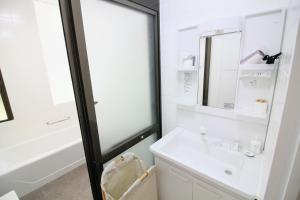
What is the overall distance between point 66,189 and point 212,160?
6.44 ft

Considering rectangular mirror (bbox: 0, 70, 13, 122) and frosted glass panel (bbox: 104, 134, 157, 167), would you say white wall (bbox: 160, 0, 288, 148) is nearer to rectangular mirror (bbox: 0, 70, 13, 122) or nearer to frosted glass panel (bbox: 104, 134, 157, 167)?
frosted glass panel (bbox: 104, 134, 157, 167)

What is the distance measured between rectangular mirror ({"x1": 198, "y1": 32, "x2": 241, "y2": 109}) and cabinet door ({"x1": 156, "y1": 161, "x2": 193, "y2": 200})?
2.32 feet

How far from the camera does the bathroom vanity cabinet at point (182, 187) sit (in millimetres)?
1037

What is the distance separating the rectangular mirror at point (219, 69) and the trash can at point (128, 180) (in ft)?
2.90

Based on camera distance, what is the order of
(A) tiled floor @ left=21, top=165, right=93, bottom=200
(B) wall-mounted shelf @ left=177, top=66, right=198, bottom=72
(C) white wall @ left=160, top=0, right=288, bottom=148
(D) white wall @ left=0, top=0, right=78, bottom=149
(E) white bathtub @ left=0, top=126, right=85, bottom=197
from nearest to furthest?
(C) white wall @ left=160, top=0, right=288, bottom=148
(B) wall-mounted shelf @ left=177, top=66, right=198, bottom=72
(E) white bathtub @ left=0, top=126, right=85, bottom=197
(A) tiled floor @ left=21, top=165, right=93, bottom=200
(D) white wall @ left=0, top=0, right=78, bottom=149

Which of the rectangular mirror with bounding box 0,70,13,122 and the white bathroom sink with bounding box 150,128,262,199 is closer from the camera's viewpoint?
the white bathroom sink with bounding box 150,128,262,199

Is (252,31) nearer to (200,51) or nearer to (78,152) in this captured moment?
(200,51)

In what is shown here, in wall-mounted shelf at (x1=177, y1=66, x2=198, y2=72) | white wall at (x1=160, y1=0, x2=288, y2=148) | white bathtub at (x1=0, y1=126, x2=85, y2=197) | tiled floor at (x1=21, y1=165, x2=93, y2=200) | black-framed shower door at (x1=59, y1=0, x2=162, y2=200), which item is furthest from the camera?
tiled floor at (x1=21, y1=165, x2=93, y2=200)

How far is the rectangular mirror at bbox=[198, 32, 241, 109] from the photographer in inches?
47.1

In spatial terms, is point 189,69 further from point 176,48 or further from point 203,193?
point 203,193

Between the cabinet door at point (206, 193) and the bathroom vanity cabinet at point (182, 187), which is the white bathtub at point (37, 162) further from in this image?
the cabinet door at point (206, 193)

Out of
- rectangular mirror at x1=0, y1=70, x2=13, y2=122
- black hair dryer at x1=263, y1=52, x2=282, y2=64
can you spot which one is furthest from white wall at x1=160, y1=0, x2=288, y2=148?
rectangular mirror at x1=0, y1=70, x2=13, y2=122

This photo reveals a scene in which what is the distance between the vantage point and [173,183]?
4.28 ft

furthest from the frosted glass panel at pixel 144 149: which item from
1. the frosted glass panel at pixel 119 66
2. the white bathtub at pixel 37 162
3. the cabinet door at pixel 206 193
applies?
the white bathtub at pixel 37 162
